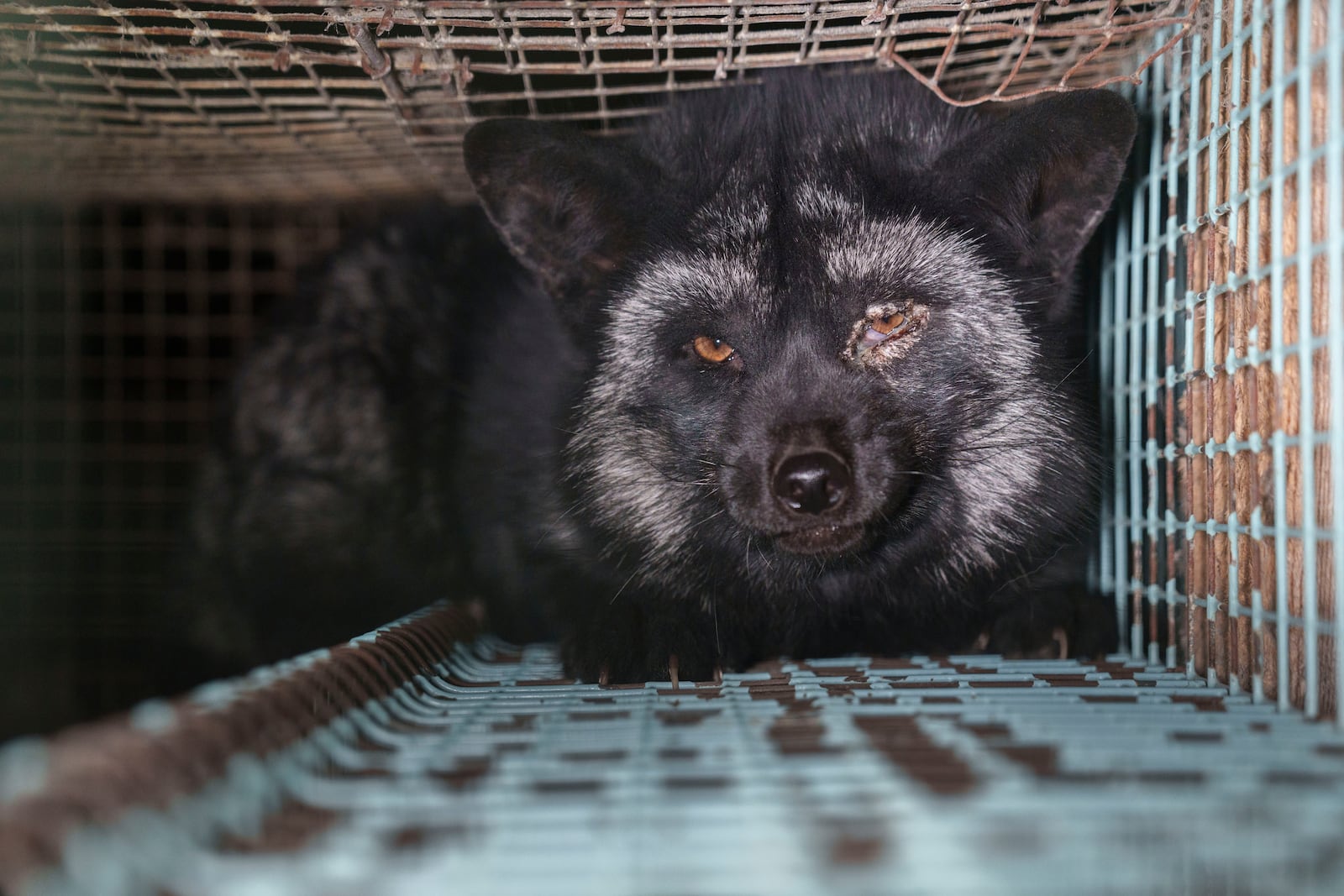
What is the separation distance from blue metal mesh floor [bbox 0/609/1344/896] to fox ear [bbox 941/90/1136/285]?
39.9 inches

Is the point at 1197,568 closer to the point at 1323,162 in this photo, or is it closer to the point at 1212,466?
the point at 1212,466

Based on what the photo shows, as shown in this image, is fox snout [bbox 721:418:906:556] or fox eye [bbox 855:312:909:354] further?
fox eye [bbox 855:312:909:354]

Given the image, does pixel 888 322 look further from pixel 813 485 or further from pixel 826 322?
pixel 813 485

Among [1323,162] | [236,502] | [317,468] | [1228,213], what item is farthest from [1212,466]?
Answer: [236,502]

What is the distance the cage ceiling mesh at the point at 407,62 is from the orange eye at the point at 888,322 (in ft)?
1.51

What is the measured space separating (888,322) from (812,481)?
1.39ft

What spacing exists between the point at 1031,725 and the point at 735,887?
0.63 metres

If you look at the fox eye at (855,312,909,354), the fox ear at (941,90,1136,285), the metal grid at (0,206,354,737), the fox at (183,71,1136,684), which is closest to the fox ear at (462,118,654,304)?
the fox at (183,71,1136,684)

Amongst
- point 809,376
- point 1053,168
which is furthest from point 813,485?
point 1053,168

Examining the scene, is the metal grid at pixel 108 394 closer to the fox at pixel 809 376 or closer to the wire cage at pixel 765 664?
the wire cage at pixel 765 664

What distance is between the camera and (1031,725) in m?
1.34

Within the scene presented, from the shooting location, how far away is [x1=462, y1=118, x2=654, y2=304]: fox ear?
7.06ft

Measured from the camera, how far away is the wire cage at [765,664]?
0.93 meters

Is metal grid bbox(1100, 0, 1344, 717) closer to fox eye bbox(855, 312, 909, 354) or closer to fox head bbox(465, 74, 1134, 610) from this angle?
fox head bbox(465, 74, 1134, 610)
